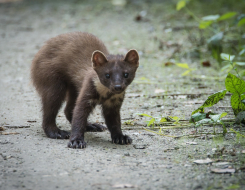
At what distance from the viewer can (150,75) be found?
7531 mm

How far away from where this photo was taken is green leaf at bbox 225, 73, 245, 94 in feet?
14.2

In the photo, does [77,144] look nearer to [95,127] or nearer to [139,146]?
[139,146]

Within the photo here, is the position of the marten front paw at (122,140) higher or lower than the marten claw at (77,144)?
higher

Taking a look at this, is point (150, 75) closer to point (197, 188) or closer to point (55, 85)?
point (55, 85)

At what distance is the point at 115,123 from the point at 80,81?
734 millimetres

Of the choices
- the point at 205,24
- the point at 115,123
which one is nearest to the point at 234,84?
the point at 115,123

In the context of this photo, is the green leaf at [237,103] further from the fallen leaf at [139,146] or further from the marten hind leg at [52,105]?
the marten hind leg at [52,105]

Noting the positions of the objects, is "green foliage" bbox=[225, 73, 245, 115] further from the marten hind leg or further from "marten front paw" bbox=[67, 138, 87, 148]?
the marten hind leg

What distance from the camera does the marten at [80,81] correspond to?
14.1ft

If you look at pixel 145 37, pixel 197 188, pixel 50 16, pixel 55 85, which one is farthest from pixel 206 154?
pixel 50 16

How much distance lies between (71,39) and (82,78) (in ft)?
2.22

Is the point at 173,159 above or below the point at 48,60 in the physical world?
below

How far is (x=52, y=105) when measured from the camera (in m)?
4.80

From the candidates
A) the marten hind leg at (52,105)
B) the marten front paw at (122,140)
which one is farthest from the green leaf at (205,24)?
the marten front paw at (122,140)
